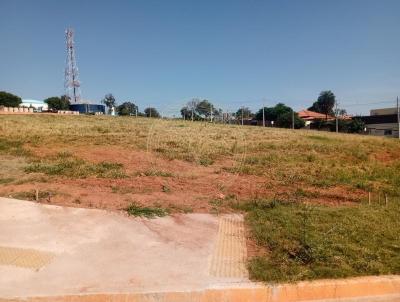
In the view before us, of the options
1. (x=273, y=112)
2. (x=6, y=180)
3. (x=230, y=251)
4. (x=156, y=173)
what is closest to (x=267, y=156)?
(x=156, y=173)

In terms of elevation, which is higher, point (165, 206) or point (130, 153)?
point (130, 153)

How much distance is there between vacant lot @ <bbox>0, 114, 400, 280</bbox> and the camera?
6.18 metres

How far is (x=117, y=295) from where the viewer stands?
4148 millimetres

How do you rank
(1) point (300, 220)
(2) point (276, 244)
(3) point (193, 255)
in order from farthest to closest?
1. (1) point (300, 220)
2. (2) point (276, 244)
3. (3) point (193, 255)

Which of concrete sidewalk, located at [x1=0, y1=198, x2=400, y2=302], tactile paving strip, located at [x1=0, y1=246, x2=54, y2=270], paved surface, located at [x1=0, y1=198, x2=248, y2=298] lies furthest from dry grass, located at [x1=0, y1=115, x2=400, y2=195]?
tactile paving strip, located at [x1=0, y1=246, x2=54, y2=270]

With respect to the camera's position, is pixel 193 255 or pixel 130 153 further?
pixel 130 153

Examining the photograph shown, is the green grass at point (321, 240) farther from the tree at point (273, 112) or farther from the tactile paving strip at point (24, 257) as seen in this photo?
the tree at point (273, 112)

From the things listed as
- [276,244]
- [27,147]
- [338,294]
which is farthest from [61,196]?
[27,147]

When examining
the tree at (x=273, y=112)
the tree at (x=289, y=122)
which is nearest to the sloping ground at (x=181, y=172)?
the tree at (x=289, y=122)

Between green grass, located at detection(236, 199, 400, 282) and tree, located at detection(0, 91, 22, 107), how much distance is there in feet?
243

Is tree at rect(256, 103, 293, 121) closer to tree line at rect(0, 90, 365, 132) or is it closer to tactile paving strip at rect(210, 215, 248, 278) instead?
tree line at rect(0, 90, 365, 132)

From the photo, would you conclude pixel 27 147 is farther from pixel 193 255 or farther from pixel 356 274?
pixel 356 274

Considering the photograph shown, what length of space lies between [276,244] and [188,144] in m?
9.41

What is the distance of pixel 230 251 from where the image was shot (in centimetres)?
543
